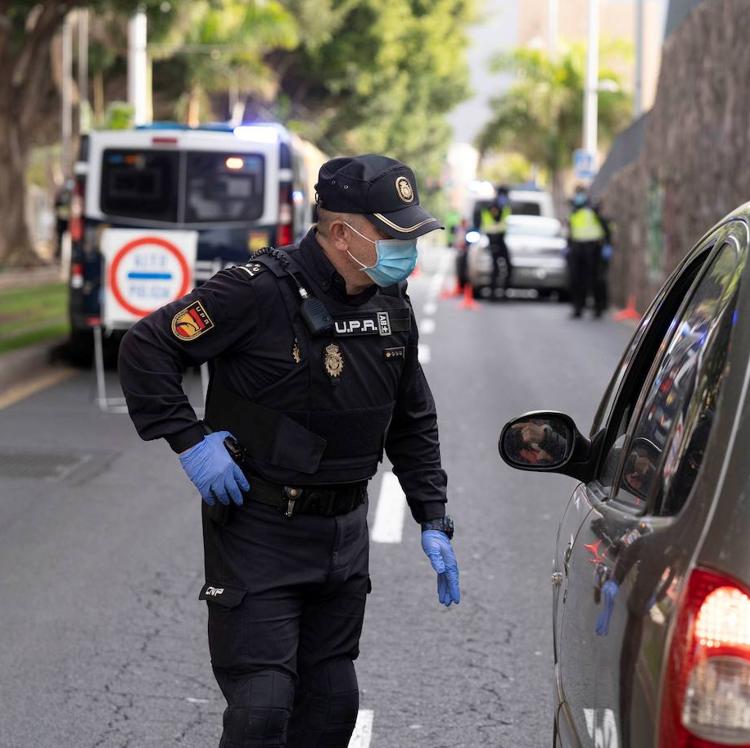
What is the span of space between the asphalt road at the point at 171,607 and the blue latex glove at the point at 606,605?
2201 millimetres

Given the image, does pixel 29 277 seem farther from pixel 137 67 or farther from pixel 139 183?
pixel 139 183

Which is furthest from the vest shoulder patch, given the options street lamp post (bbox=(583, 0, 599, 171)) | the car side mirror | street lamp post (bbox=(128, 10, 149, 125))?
street lamp post (bbox=(583, 0, 599, 171))

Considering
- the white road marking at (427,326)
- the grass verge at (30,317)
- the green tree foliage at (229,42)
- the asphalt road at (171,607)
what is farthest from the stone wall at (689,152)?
the green tree foliage at (229,42)

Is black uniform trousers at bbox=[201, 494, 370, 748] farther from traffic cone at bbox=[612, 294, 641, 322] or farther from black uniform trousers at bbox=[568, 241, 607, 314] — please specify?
traffic cone at bbox=[612, 294, 641, 322]

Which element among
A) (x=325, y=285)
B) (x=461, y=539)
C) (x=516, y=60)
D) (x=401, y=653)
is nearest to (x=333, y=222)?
(x=325, y=285)

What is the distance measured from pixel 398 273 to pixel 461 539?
4.43m

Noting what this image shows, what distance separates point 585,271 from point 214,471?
20.0m

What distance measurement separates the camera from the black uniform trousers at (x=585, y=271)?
23000mm

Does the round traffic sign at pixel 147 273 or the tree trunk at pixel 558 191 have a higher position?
the round traffic sign at pixel 147 273

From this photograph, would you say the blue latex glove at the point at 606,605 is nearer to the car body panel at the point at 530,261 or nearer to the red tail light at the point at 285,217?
the red tail light at the point at 285,217

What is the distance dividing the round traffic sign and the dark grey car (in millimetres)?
9886

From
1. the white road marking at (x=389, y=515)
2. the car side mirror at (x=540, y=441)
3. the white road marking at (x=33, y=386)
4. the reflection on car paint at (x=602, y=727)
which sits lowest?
the white road marking at (x=33, y=386)

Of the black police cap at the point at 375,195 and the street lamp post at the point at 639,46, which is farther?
the street lamp post at the point at 639,46

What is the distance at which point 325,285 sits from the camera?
Answer: 3.64 m
